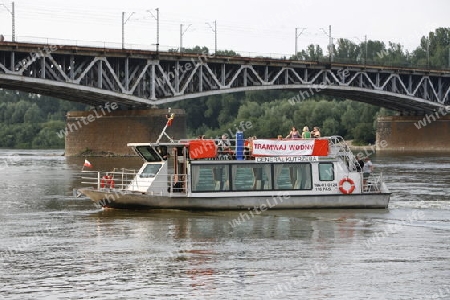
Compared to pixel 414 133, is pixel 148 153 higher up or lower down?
lower down

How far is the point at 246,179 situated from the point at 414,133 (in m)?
92.7

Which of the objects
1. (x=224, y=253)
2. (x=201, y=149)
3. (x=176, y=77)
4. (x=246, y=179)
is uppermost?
(x=176, y=77)

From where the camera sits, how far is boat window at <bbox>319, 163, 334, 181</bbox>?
1320 inches

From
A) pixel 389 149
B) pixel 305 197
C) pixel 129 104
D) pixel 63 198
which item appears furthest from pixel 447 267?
pixel 389 149

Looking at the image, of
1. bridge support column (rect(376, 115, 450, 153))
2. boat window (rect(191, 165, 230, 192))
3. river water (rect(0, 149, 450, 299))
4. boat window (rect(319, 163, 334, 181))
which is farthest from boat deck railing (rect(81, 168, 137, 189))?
bridge support column (rect(376, 115, 450, 153))

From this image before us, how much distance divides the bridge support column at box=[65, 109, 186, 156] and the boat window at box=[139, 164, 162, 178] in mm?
55906

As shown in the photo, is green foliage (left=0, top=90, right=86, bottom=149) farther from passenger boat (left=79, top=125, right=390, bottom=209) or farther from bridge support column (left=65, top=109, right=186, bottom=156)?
passenger boat (left=79, top=125, right=390, bottom=209)

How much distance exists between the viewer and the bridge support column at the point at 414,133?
393 feet

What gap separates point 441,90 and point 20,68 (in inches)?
2416

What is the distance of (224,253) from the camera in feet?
79.0

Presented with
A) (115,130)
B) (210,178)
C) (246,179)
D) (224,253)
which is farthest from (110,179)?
(115,130)

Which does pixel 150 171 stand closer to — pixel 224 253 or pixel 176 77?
pixel 224 253

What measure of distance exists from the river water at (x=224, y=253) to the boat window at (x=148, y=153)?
188 centimetres

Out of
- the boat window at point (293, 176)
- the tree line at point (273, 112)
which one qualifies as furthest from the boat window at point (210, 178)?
the tree line at point (273, 112)
